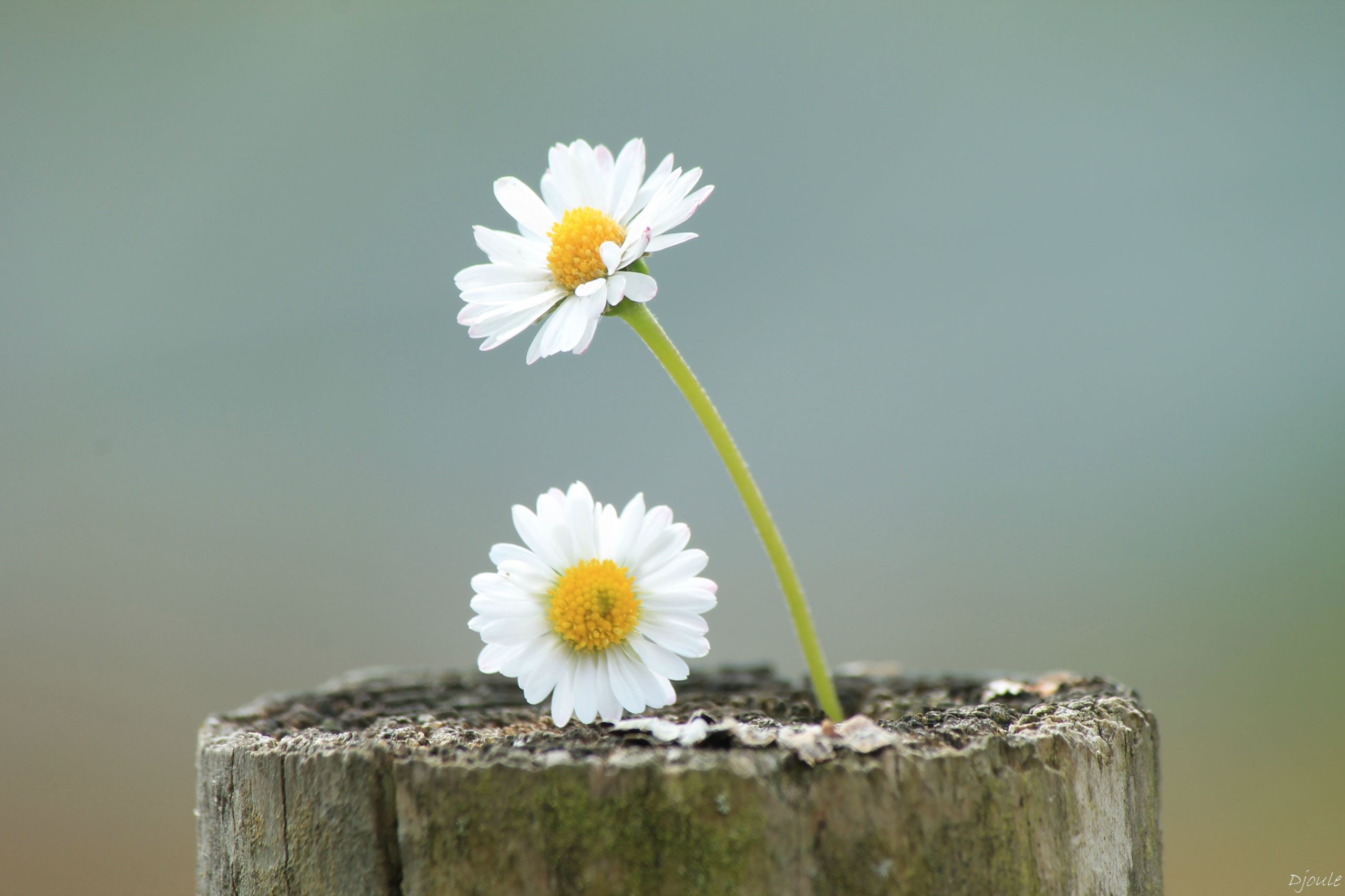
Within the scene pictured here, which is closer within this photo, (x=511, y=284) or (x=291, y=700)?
(x=511, y=284)

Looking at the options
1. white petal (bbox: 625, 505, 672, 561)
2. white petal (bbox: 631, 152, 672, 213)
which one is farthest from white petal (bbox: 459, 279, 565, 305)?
white petal (bbox: 625, 505, 672, 561)

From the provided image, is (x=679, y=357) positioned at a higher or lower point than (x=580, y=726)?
higher

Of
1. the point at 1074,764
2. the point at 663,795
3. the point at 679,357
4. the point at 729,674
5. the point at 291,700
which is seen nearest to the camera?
the point at 663,795

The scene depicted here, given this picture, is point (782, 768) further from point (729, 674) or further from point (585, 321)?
point (729, 674)

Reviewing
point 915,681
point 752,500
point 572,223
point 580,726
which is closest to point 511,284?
point 572,223

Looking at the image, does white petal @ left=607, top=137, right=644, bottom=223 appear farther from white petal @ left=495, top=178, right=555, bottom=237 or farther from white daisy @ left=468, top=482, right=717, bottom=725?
white daisy @ left=468, top=482, right=717, bottom=725

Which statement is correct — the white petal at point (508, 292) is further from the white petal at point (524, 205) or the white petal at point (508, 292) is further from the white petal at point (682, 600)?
the white petal at point (682, 600)

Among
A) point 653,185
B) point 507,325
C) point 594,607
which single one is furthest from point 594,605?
point 653,185
